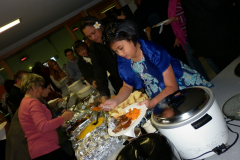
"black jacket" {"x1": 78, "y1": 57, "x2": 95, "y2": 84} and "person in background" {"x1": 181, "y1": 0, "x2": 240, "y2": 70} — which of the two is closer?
"person in background" {"x1": 181, "y1": 0, "x2": 240, "y2": 70}

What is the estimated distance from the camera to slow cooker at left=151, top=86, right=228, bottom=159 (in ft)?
1.88

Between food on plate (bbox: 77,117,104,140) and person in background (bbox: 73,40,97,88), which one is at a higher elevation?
person in background (bbox: 73,40,97,88)

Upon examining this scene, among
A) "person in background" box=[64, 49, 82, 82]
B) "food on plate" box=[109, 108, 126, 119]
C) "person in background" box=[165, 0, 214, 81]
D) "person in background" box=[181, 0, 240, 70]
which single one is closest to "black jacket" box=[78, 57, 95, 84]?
"person in background" box=[64, 49, 82, 82]

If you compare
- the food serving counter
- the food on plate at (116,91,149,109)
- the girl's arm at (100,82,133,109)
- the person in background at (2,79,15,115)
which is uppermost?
the person in background at (2,79,15,115)

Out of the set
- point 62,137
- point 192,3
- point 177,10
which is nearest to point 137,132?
point 192,3

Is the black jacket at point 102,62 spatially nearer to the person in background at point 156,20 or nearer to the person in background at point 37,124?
the person in background at point 37,124

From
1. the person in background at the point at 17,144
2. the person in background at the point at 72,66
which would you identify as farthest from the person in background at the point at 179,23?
the person in background at the point at 72,66

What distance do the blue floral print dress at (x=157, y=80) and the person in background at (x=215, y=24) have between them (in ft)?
1.53

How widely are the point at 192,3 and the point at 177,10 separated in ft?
2.21

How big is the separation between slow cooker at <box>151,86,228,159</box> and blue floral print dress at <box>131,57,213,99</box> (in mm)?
463

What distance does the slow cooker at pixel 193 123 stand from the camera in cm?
57

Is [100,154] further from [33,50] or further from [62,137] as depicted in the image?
[33,50]

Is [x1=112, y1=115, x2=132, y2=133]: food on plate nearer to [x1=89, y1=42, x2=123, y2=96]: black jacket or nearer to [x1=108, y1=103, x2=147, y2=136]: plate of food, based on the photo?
[x1=108, y1=103, x2=147, y2=136]: plate of food

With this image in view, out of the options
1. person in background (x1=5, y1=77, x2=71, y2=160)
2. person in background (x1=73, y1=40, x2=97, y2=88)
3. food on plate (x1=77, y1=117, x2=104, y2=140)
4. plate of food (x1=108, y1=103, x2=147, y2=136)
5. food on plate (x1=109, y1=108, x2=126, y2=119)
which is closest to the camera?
plate of food (x1=108, y1=103, x2=147, y2=136)
